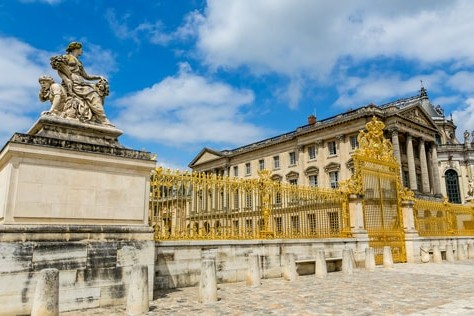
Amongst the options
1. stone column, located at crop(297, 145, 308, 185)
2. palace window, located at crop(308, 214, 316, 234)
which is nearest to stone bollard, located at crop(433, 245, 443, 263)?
palace window, located at crop(308, 214, 316, 234)

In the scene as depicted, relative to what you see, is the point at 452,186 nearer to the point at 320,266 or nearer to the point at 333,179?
the point at 333,179

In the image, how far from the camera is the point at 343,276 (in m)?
11.4

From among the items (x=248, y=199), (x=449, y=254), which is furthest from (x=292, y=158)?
(x=248, y=199)

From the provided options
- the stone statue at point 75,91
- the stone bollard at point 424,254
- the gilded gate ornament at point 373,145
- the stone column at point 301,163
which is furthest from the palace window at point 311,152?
the stone statue at point 75,91

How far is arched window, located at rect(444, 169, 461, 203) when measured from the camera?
54.9 m

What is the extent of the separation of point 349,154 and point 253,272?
113 ft

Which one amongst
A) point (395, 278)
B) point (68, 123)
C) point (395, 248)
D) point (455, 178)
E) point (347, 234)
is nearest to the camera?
point (68, 123)

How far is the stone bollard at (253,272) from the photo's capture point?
31.2 feet

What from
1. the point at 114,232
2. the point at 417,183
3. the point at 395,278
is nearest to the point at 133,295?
the point at 114,232

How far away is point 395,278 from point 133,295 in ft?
25.3

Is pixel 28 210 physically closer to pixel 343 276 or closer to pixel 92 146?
pixel 92 146

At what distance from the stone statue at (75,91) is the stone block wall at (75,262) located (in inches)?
98.1

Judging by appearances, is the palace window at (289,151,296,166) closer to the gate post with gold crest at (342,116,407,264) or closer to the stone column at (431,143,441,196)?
the stone column at (431,143,441,196)

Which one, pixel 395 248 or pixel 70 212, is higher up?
pixel 70 212
